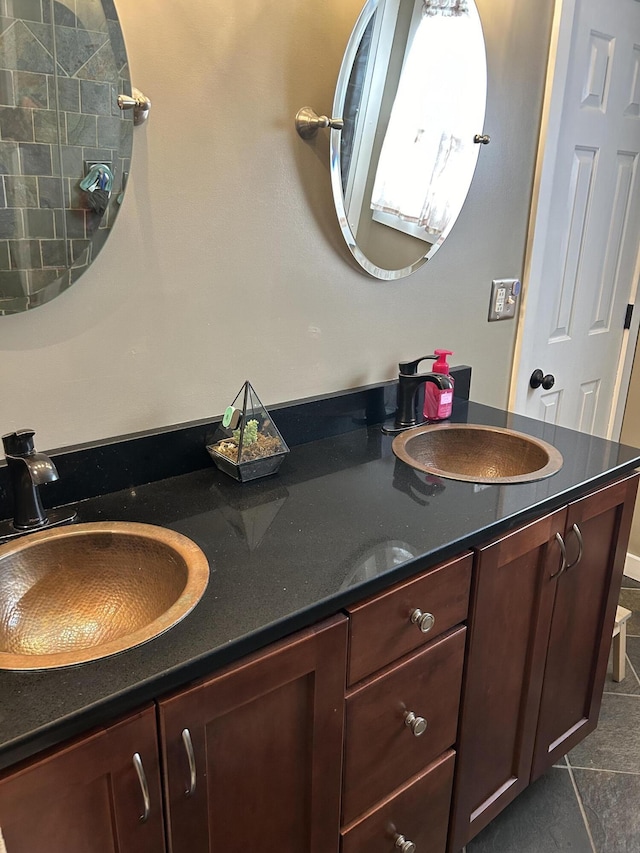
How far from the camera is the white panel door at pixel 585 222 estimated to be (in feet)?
6.45

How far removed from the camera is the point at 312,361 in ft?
5.18

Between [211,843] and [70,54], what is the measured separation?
3.97ft

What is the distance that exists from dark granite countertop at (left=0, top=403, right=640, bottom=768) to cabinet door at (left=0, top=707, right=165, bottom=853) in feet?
0.08

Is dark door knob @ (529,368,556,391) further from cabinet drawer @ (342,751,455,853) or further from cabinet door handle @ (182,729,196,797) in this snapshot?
cabinet door handle @ (182,729,196,797)

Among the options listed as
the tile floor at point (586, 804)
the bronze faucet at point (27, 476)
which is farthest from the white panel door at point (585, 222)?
the bronze faucet at point (27, 476)

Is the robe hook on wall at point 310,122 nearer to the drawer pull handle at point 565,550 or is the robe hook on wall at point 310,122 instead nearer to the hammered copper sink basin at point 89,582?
the hammered copper sink basin at point 89,582

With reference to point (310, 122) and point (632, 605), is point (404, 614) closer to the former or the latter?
point (310, 122)

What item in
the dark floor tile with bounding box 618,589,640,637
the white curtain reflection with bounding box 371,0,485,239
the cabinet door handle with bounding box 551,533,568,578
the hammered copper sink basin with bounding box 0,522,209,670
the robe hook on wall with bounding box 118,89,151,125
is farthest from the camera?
the dark floor tile with bounding box 618,589,640,637

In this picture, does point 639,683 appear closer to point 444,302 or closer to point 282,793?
point 444,302

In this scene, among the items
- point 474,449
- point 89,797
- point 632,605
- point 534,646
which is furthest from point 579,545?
point 632,605

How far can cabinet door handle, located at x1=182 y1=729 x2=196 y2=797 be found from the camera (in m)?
0.87

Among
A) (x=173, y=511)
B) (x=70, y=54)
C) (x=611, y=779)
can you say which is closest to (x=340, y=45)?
(x=70, y=54)

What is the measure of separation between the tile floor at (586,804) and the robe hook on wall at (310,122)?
1.66 metres

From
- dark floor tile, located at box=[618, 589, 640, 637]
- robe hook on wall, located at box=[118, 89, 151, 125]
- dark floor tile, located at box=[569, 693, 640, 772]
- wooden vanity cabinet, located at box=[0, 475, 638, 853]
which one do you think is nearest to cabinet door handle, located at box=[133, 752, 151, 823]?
wooden vanity cabinet, located at box=[0, 475, 638, 853]
